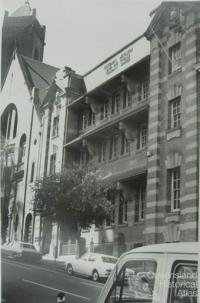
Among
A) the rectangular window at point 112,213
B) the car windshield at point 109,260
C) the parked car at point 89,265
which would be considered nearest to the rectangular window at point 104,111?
the rectangular window at point 112,213

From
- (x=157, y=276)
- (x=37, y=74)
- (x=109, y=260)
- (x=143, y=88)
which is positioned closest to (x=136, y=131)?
(x=143, y=88)

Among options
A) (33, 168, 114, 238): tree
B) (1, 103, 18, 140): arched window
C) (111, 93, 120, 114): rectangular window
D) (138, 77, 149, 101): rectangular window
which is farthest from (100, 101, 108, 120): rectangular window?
(1, 103, 18, 140): arched window

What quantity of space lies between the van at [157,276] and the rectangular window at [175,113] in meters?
4.00

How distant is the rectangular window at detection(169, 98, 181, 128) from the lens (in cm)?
662

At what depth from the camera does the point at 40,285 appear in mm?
5453

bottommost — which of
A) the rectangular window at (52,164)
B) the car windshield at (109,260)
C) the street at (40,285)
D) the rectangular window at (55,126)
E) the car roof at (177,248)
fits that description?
the street at (40,285)

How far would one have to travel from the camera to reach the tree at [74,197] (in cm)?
675

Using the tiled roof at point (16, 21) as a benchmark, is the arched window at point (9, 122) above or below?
below

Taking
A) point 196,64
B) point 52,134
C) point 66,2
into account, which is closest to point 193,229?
point 196,64

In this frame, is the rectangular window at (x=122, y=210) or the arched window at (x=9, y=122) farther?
the rectangular window at (x=122, y=210)

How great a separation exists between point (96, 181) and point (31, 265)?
5.47 feet

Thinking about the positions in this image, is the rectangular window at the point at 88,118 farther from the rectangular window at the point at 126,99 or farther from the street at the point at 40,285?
the street at the point at 40,285

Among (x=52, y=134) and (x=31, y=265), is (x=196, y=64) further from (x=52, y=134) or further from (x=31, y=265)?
(x=31, y=265)

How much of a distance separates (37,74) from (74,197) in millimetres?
2405
